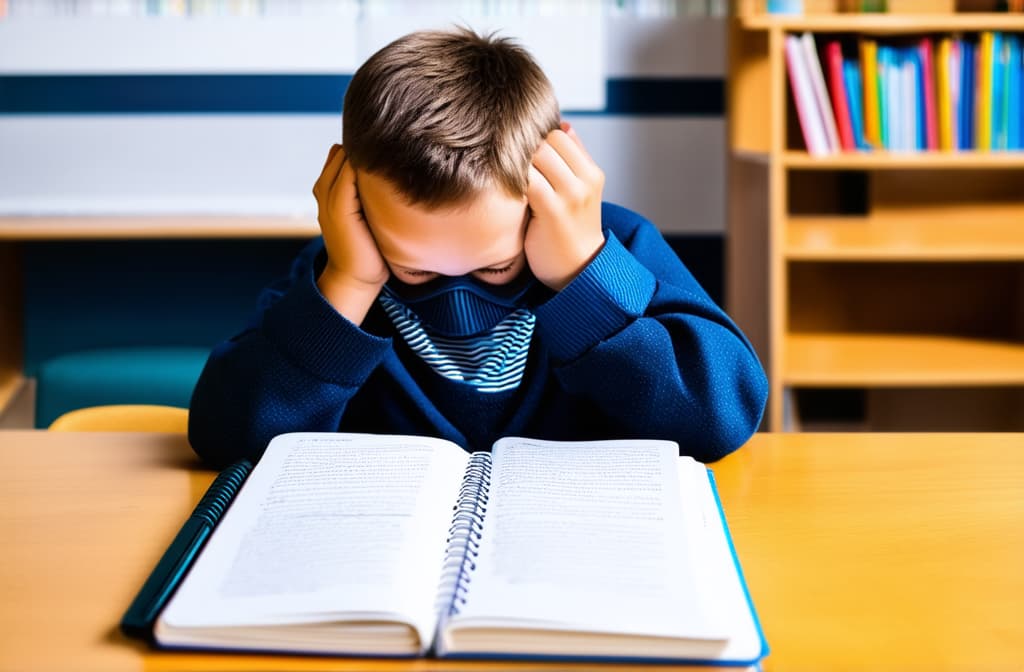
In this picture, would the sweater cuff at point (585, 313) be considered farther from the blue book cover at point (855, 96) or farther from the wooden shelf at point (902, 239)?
the blue book cover at point (855, 96)

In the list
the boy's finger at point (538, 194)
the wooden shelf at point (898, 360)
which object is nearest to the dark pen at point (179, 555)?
the boy's finger at point (538, 194)

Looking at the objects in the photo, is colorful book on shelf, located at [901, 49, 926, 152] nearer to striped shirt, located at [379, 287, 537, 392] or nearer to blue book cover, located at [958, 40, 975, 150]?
blue book cover, located at [958, 40, 975, 150]

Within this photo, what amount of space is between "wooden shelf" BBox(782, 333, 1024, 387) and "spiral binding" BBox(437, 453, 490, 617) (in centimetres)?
186

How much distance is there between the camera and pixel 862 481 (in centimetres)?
96

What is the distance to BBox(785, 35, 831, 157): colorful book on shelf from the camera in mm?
2590

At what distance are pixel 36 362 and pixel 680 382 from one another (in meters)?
2.53

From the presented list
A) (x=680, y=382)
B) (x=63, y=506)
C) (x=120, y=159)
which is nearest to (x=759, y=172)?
(x=120, y=159)

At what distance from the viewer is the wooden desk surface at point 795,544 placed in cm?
66

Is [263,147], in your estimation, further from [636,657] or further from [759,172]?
[636,657]

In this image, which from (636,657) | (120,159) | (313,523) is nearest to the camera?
(636,657)

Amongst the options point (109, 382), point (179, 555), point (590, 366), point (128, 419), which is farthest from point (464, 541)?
point (109, 382)

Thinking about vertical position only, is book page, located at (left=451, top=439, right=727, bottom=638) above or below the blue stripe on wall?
below

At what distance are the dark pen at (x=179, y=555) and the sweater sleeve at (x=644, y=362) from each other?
0.31 meters

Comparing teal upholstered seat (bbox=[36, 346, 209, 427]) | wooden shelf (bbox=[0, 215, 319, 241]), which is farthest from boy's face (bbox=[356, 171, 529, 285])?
wooden shelf (bbox=[0, 215, 319, 241])
